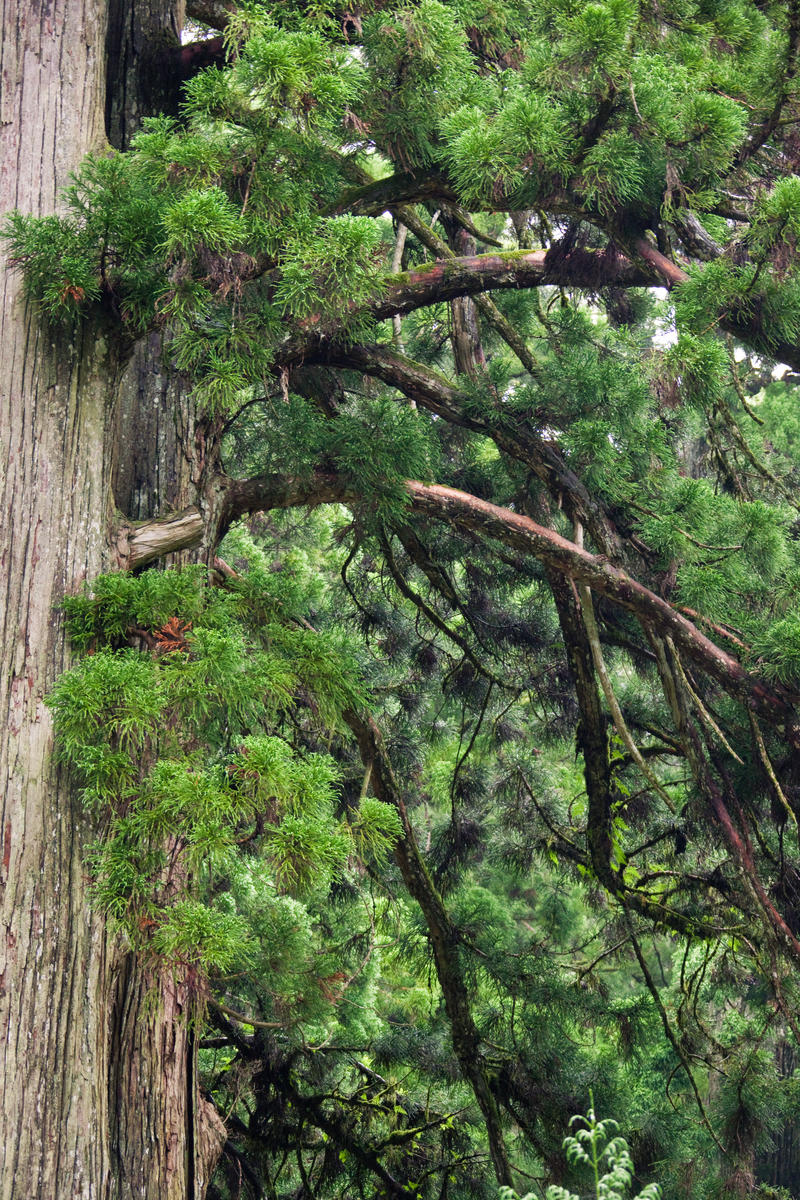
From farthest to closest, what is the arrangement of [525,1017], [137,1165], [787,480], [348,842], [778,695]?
1. [787,480]
2. [525,1017]
3. [778,695]
4. [137,1165]
5. [348,842]

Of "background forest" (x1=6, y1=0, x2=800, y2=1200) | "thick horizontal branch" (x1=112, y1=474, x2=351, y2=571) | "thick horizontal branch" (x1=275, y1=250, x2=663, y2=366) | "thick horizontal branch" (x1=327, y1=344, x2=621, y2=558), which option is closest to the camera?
"background forest" (x1=6, y1=0, x2=800, y2=1200)

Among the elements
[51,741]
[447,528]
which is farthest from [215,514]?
[447,528]

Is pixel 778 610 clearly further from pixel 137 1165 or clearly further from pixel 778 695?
pixel 137 1165

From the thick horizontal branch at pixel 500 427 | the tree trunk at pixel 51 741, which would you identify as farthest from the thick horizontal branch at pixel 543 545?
the tree trunk at pixel 51 741

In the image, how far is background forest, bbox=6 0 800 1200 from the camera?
3236mm

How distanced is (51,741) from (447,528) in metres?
2.64

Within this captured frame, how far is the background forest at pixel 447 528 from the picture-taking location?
324 centimetres

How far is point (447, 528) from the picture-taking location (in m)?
5.54

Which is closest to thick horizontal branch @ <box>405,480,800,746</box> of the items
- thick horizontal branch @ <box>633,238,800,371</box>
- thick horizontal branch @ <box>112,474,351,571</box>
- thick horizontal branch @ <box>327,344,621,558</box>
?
thick horizontal branch @ <box>327,344,621,558</box>

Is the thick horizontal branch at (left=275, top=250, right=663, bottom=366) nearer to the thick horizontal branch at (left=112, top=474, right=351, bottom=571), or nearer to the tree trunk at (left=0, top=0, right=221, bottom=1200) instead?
the thick horizontal branch at (left=112, top=474, right=351, bottom=571)

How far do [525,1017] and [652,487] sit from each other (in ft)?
7.66

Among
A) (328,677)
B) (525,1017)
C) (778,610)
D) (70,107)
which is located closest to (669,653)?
(778,610)

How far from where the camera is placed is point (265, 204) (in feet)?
11.6

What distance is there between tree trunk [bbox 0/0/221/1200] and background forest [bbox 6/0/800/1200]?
0.11m
